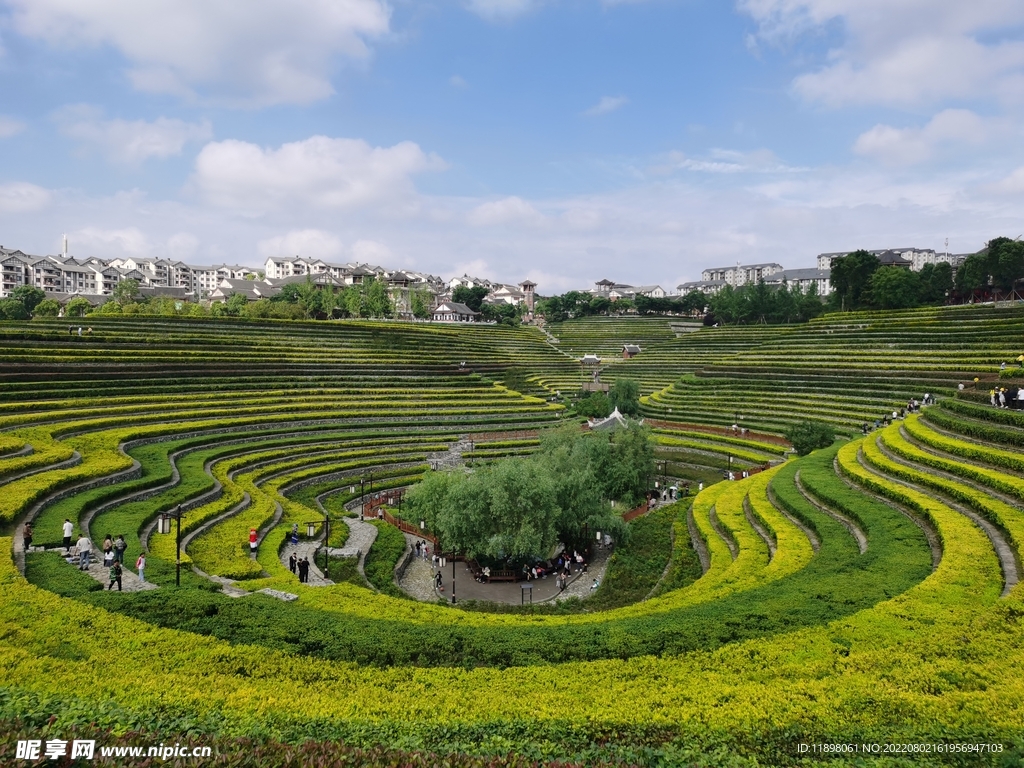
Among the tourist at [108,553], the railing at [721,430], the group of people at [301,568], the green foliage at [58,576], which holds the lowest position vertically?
the railing at [721,430]

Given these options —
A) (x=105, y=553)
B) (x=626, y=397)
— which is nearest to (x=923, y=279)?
(x=626, y=397)

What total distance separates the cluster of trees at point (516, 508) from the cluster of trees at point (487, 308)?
313 ft

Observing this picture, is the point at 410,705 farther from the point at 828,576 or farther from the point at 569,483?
the point at 569,483

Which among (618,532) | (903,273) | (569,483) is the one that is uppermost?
(903,273)

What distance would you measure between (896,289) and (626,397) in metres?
49.1

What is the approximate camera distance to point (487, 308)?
12950 cm

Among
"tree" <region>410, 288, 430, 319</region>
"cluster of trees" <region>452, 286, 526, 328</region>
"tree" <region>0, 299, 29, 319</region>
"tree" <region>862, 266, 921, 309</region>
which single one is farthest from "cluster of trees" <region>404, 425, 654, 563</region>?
"cluster of trees" <region>452, 286, 526, 328</region>

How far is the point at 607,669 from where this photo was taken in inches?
416

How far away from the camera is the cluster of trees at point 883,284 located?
81438mm

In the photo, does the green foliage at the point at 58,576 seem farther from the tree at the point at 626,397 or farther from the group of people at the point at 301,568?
the tree at the point at 626,397

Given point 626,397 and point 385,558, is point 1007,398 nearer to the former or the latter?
point 385,558

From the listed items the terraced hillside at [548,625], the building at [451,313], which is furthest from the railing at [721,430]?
the building at [451,313]

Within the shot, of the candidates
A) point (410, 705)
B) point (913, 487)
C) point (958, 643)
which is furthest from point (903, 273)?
point (410, 705)

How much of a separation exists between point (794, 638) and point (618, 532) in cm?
1664
